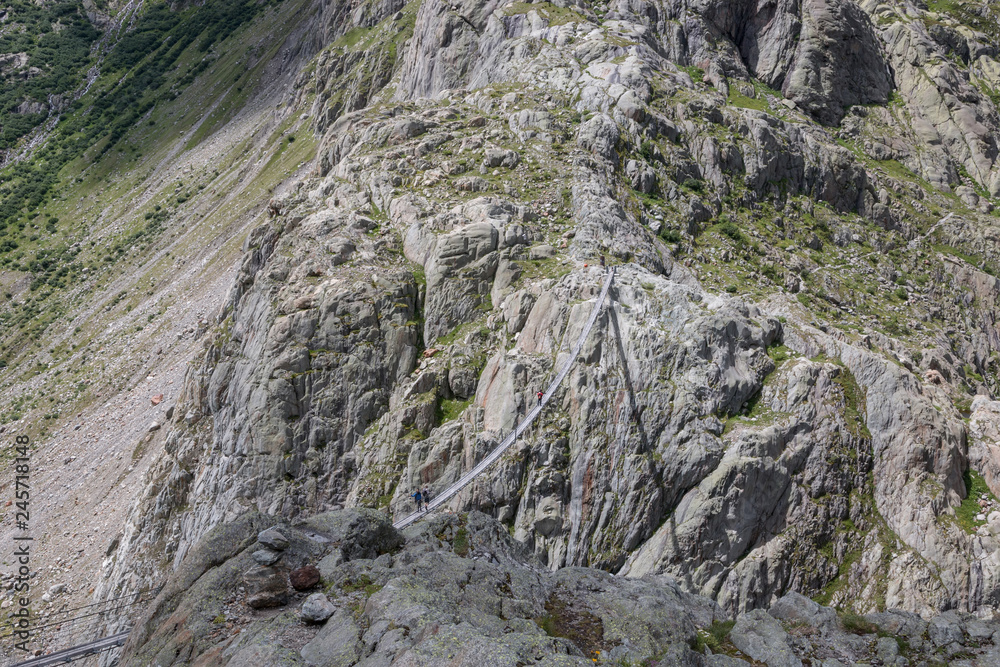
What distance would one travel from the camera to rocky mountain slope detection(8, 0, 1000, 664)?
97.8 feet

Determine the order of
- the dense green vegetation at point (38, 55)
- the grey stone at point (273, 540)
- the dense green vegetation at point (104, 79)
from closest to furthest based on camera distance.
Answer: the grey stone at point (273, 540)
the dense green vegetation at point (104, 79)
the dense green vegetation at point (38, 55)

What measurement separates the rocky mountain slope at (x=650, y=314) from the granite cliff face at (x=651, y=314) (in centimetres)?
20

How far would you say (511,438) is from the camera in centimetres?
3144

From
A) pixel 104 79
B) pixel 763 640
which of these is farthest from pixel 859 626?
pixel 104 79

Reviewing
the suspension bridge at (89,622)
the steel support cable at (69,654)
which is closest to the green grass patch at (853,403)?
the suspension bridge at (89,622)

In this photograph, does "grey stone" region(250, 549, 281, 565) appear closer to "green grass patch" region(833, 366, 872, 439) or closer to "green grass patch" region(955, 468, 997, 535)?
"green grass patch" region(833, 366, 872, 439)

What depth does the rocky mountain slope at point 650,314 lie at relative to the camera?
29797 millimetres

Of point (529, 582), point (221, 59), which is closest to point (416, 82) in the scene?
point (529, 582)

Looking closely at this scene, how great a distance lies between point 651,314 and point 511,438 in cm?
1080

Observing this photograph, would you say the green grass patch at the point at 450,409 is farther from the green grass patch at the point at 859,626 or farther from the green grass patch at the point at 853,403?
the green grass patch at the point at 853,403

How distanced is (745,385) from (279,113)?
8692cm

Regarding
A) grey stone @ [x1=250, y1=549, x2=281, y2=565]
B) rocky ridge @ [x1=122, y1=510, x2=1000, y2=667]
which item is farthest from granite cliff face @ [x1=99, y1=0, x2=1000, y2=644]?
grey stone @ [x1=250, y1=549, x2=281, y2=565]

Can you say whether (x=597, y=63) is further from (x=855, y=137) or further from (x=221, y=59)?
(x=221, y=59)

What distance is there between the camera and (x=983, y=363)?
1617 inches
